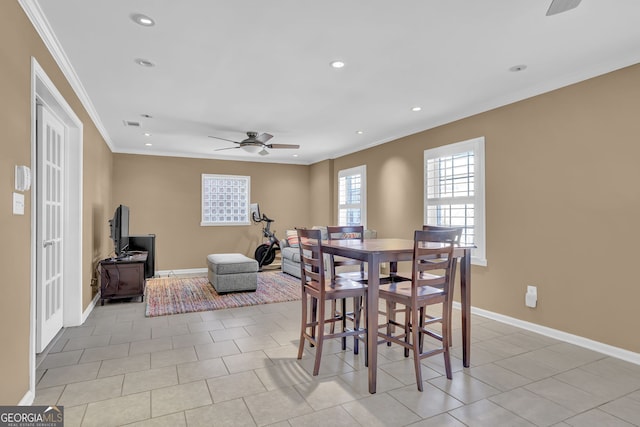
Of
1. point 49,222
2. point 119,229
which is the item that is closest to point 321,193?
point 119,229

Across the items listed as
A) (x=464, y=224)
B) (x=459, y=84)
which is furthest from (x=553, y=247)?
(x=459, y=84)

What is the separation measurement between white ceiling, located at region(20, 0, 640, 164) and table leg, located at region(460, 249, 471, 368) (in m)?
1.71

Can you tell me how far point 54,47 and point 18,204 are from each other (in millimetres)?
1448

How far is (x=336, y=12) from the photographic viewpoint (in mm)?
2391

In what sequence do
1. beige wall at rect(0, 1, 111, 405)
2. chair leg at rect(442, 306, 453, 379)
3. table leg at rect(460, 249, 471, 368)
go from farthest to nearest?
1. table leg at rect(460, 249, 471, 368)
2. chair leg at rect(442, 306, 453, 379)
3. beige wall at rect(0, 1, 111, 405)

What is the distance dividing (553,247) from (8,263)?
4.41 metres

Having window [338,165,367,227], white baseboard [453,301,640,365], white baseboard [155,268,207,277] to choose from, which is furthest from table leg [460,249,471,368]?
white baseboard [155,268,207,277]

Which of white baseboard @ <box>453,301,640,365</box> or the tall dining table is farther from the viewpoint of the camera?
white baseboard @ <box>453,301,640,365</box>

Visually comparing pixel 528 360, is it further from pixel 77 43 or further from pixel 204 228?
pixel 204 228

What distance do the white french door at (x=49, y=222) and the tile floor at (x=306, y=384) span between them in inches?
10.3

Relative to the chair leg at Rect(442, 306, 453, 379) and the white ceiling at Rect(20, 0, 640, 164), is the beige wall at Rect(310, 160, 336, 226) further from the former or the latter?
the chair leg at Rect(442, 306, 453, 379)

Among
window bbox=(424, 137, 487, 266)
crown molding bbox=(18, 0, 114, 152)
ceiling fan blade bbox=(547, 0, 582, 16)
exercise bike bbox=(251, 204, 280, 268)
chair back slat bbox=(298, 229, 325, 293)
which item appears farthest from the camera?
exercise bike bbox=(251, 204, 280, 268)

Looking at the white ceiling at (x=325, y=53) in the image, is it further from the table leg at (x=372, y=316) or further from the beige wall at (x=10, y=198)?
the table leg at (x=372, y=316)

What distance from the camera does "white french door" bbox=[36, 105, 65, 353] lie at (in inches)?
114
